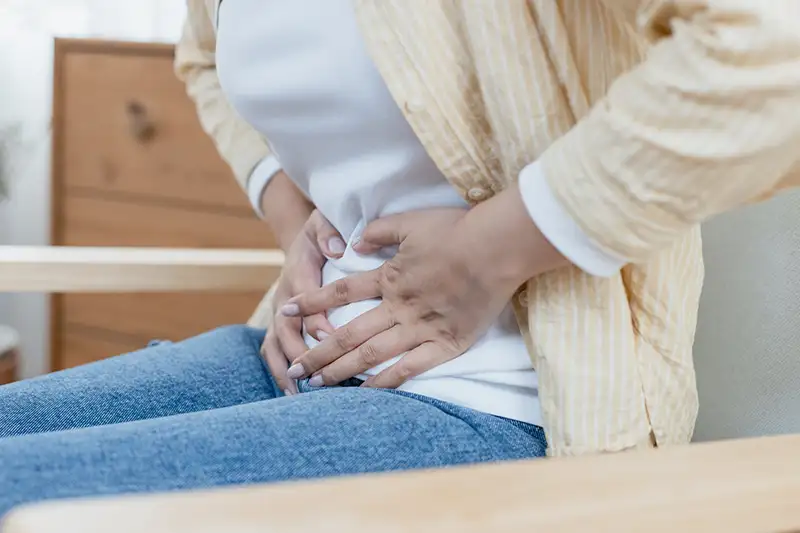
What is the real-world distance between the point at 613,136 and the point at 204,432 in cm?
28

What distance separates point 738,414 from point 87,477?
53 centimetres

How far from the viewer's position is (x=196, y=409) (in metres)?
0.67

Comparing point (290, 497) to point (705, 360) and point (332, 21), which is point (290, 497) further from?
point (705, 360)

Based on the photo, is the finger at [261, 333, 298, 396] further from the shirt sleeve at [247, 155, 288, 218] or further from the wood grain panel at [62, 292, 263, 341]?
the wood grain panel at [62, 292, 263, 341]

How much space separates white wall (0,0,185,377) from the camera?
5.75 feet

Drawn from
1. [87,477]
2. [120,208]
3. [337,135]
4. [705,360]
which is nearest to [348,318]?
[337,135]

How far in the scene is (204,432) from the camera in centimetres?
48

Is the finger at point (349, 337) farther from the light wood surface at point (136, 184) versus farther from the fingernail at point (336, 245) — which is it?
the light wood surface at point (136, 184)

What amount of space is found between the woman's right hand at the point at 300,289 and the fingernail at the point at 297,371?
0.02 meters

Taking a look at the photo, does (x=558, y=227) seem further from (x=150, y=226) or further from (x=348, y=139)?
(x=150, y=226)

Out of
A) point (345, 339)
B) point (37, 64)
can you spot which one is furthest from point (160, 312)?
point (345, 339)

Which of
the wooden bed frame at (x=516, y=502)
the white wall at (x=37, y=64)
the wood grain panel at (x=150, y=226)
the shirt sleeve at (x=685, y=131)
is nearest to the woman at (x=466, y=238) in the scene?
the shirt sleeve at (x=685, y=131)

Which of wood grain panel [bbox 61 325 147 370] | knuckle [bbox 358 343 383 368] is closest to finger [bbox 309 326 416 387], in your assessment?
knuckle [bbox 358 343 383 368]

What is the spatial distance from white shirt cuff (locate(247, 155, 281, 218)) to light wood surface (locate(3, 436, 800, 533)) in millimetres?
553
